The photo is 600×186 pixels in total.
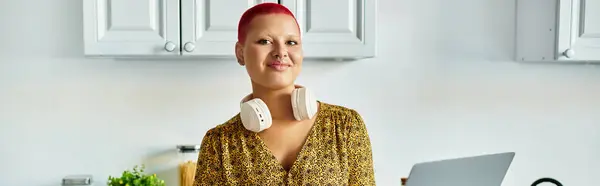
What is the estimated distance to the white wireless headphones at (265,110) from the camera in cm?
134

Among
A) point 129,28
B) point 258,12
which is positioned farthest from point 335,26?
point 258,12

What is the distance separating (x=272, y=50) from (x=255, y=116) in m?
0.13

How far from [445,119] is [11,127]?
1.52m

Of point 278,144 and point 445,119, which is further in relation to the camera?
point 445,119

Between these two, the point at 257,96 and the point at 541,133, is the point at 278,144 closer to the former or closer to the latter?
the point at 257,96

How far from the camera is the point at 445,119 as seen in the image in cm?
262

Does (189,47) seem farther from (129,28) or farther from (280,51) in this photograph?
(280,51)

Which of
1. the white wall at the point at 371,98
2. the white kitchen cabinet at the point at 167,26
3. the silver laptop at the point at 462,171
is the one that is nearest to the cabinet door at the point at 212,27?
the white kitchen cabinet at the point at 167,26

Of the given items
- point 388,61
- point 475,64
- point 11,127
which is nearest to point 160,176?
point 11,127

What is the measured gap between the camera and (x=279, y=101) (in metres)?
1.40

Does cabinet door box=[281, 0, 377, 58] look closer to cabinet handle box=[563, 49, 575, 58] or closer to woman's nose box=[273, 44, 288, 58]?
cabinet handle box=[563, 49, 575, 58]

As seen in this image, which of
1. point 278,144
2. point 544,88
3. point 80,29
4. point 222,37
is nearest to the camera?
point 278,144

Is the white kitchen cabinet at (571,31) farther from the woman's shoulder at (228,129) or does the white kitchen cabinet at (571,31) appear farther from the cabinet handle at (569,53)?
the woman's shoulder at (228,129)

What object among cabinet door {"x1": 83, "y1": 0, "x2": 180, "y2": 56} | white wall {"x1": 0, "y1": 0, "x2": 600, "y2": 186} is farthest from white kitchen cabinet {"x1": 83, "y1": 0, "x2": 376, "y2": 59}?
white wall {"x1": 0, "y1": 0, "x2": 600, "y2": 186}
